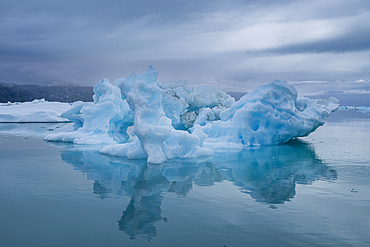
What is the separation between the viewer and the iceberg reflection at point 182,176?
5.83 metres

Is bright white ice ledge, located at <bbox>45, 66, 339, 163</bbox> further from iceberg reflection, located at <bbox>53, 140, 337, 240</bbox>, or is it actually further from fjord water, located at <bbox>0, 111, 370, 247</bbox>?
fjord water, located at <bbox>0, 111, 370, 247</bbox>

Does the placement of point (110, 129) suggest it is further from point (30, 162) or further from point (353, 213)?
point (353, 213)

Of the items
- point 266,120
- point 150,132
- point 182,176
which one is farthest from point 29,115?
point 182,176

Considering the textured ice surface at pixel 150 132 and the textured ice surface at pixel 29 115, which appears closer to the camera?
the textured ice surface at pixel 150 132

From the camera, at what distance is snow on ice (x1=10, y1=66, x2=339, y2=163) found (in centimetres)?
1102

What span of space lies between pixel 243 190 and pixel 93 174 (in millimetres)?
4164

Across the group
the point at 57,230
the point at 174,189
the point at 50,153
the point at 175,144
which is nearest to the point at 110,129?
the point at 50,153

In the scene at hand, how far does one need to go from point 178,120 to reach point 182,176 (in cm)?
1265

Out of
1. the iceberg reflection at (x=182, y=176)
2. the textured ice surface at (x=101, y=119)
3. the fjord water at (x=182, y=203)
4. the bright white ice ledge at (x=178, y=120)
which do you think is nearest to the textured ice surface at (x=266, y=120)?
the bright white ice ledge at (x=178, y=120)

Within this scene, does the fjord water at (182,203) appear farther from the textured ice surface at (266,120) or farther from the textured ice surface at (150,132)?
the textured ice surface at (266,120)

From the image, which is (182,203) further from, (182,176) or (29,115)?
(29,115)

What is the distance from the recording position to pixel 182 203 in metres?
6.12

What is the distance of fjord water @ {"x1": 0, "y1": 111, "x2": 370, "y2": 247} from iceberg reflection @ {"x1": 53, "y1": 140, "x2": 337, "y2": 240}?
25 mm

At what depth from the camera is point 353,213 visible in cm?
563
